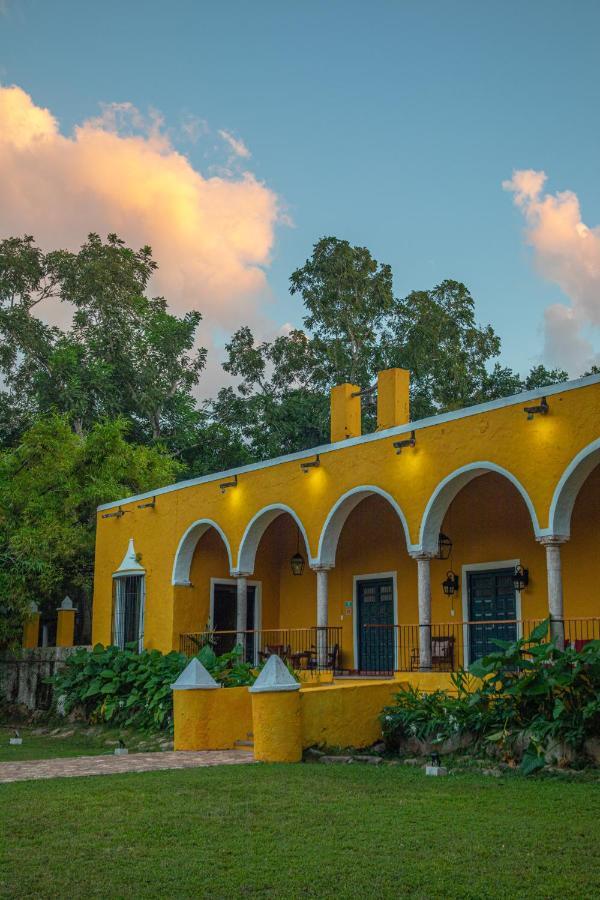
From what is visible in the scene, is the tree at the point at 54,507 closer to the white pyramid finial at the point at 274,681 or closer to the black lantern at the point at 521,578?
the white pyramid finial at the point at 274,681

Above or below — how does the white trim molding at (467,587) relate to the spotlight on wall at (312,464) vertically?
below

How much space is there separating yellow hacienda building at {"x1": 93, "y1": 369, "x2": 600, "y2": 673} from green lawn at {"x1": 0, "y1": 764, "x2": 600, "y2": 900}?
425cm

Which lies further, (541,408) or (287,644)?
(287,644)

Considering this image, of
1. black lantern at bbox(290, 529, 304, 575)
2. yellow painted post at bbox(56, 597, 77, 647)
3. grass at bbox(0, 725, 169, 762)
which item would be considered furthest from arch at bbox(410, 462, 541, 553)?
yellow painted post at bbox(56, 597, 77, 647)

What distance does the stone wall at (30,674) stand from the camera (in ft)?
63.0

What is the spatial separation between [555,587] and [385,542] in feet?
18.6

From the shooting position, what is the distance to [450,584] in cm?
1504

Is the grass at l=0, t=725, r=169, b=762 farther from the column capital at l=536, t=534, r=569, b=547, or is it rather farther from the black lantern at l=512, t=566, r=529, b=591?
the column capital at l=536, t=534, r=569, b=547

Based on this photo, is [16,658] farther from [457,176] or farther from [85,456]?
[457,176]

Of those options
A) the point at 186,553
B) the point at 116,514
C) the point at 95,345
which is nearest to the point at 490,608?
the point at 186,553

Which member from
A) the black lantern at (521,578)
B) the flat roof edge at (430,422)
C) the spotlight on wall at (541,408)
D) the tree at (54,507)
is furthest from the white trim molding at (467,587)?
the tree at (54,507)

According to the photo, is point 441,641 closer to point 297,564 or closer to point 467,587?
point 467,587

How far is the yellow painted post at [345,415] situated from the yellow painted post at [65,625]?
8880mm

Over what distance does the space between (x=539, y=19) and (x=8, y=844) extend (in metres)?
13.8
